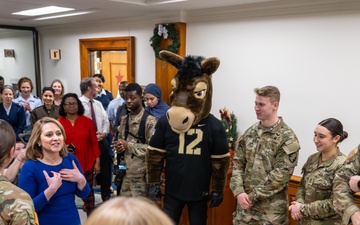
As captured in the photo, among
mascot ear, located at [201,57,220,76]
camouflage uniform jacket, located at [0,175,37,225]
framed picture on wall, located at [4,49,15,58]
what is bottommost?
camouflage uniform jacket, located at [0,175,37,225]

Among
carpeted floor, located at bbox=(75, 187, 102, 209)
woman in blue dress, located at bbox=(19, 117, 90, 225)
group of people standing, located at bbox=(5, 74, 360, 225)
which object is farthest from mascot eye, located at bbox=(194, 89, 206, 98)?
carpeted floor, located at bbox=(75, 187, 102, 209)

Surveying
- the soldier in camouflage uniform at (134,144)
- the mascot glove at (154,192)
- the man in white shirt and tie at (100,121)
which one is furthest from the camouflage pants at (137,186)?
the man in white shirt and tie at (100,121)

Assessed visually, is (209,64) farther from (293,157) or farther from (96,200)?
(96,200)

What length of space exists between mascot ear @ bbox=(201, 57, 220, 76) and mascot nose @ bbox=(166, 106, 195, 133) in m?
0.31

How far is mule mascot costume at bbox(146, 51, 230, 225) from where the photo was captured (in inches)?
87.7

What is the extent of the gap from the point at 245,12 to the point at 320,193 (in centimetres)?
219

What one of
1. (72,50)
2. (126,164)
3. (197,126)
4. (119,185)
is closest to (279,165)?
(197,126)

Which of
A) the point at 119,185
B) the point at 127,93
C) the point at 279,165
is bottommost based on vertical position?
the point at 119,185

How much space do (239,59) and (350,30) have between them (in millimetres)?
1169

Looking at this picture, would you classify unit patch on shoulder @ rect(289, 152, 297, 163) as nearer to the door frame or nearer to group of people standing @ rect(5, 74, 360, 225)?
group of people standing @ rect(5, 74, 360, 225)

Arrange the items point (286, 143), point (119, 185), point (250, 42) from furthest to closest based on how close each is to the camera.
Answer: point (250, 42)
point (119, 185)
point (286, 143)

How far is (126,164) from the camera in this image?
111 inches

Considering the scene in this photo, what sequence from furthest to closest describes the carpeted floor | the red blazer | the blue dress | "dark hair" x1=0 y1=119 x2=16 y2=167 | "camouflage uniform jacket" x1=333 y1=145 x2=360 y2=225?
the carpeted floor
the red blazer
the blue dress
"camouflage uniform jacket" x1=333 y1=145 x2=360 y2=225
"dark hair" x1=0 y1=119 x2=16 y2=167

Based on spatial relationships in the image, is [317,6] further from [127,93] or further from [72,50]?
[72,50]
